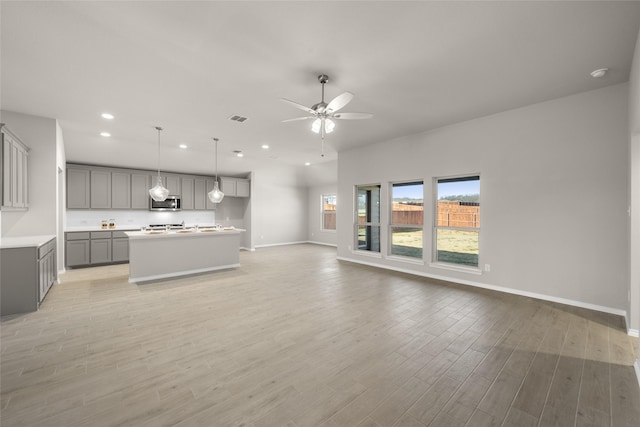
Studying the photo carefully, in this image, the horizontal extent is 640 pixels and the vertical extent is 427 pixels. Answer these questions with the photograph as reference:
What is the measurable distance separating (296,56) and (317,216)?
8.08 m

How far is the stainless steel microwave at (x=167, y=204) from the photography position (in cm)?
769

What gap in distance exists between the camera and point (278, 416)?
66.2 inches

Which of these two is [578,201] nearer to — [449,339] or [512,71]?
[512,71]

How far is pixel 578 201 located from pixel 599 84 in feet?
4.96

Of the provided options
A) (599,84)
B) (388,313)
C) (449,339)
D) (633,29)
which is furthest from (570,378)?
(599,84)

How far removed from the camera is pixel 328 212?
10328mm

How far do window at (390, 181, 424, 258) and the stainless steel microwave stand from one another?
655 cm

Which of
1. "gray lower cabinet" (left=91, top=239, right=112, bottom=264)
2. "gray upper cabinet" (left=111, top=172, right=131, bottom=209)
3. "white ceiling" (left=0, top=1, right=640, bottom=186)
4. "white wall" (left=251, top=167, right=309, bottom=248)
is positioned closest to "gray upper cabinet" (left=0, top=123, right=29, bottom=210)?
"white ceiling" (left=0, top=1, right=640, bottom=186)

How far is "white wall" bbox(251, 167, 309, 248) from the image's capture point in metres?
9.39

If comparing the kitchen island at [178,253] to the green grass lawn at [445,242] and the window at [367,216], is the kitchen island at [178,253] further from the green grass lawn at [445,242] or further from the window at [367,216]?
the green grass lawn at [445,242]

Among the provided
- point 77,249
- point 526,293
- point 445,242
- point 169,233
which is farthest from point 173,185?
point 526,293

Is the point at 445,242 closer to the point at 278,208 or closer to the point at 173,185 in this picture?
the point at 278,208

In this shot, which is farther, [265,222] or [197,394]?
[265,222]

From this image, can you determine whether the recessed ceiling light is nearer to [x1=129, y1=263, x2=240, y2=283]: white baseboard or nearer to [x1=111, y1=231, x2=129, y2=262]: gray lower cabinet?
[x1=129, y1=263, x2=240, y2=283]: white baseboard
